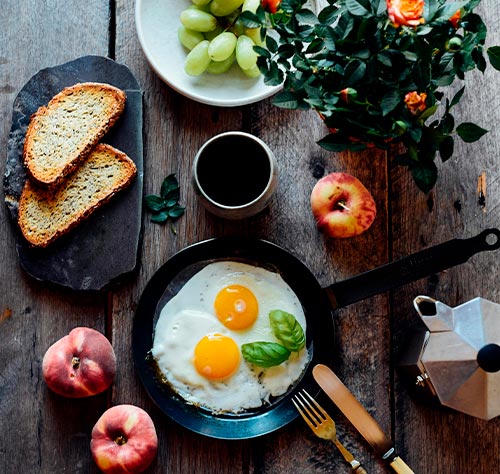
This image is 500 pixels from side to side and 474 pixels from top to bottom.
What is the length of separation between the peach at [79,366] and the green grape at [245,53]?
65 cm

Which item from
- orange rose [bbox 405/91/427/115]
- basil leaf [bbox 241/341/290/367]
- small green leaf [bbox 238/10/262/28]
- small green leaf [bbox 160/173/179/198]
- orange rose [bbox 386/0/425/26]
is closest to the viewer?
orange rose [bbox 386/0/425/26]

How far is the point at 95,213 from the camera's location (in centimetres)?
169

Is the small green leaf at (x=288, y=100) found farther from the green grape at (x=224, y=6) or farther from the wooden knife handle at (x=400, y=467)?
the wooden knife handle at (x=400, y=467)

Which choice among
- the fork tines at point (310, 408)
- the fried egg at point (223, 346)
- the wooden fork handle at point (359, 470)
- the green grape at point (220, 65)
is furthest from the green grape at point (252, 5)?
the wooden fork handle at point (359, 470)

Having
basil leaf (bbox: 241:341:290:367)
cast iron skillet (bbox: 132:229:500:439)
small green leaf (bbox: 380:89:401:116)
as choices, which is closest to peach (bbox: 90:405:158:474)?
cast iron skillet (bbox: 132:229:500:439)

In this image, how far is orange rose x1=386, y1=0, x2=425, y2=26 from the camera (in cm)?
128

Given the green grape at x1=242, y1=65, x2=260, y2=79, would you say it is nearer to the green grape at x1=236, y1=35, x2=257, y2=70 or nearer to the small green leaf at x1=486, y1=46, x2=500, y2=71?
the green grape at x1=236, y1=35, x2=257, y2=70

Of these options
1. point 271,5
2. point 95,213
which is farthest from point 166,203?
point 271,5

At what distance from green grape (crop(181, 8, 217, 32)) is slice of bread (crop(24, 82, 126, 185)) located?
21 centimetres

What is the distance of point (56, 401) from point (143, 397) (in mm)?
187

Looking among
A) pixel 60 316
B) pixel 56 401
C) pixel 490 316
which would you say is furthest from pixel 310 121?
pixel 56 401

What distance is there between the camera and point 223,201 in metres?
1.60

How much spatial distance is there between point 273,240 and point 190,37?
1.57 feet

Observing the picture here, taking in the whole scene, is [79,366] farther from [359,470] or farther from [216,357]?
[359,470]
